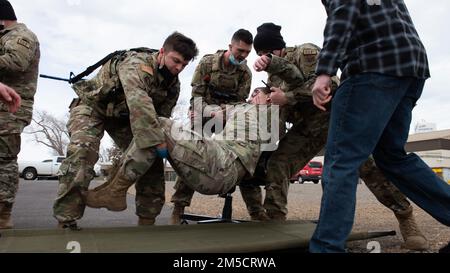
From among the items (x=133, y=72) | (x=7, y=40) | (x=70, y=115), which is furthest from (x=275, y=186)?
(x=7, y=40)

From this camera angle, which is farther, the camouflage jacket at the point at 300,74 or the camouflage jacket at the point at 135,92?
the camouflage jacket at the point at 300,74

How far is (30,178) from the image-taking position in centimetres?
2642

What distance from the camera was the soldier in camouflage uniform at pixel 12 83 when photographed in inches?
149

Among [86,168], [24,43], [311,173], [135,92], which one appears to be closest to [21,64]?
[24,43]

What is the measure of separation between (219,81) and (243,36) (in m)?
0.56

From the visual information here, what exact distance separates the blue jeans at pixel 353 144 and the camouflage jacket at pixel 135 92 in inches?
47.8

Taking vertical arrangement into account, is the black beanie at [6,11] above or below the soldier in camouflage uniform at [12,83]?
above

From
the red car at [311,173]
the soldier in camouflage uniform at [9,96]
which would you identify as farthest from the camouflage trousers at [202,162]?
the red car at [311,173]

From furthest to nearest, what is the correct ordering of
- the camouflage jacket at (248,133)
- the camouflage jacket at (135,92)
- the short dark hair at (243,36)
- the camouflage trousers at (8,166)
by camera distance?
the short dark hair at (243,36), the camouflage trousers at (8,166), the camouflage jacket at (248,133), the camouflage jacket at (135,92)

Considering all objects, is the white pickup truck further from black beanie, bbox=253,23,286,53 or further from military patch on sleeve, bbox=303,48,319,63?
military patch on sleeve, bbox=303,48,319,63

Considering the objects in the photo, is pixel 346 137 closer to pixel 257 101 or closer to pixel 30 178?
pixel 257 101

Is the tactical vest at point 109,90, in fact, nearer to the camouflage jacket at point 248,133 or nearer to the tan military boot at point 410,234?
the camouflage jacket at point 248,133

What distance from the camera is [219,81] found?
14.6ft
